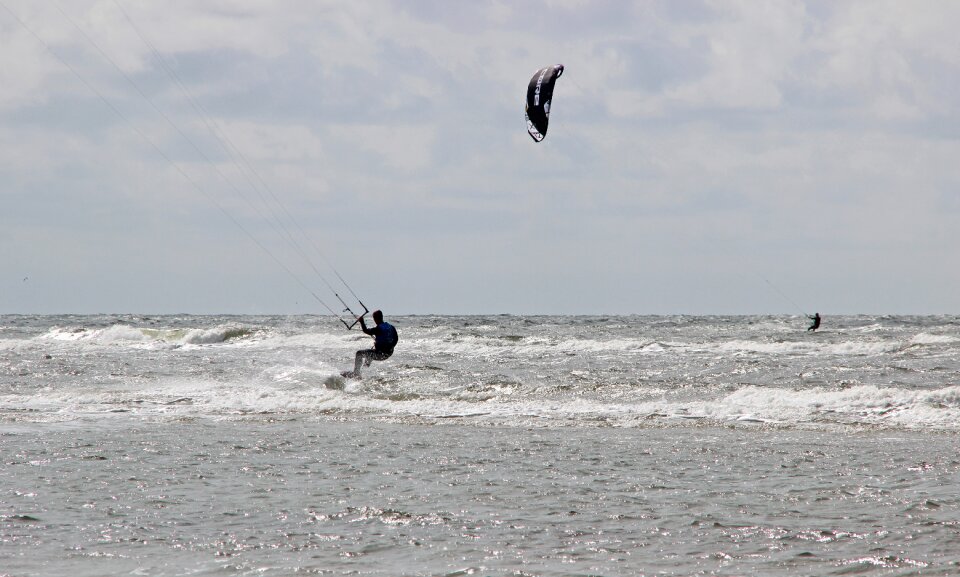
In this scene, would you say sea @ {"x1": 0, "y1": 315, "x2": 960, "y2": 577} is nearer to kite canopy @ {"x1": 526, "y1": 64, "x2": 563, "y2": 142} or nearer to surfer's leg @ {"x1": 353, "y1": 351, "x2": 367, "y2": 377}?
surfer's leg @ {"x1": 353, "y1": 351, "x2": 367, "y2": 377}

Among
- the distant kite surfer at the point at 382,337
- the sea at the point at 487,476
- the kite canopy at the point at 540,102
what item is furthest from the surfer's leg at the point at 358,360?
the kite canopy at the point at 540,102

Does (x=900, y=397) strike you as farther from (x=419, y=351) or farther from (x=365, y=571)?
(x=419, y=351)

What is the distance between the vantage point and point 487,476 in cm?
858

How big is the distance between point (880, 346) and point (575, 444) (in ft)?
79.1

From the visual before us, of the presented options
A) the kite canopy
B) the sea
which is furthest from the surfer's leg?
the kite canopy

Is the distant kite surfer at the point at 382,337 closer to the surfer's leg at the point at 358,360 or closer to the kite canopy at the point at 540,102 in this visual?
the surfer's leg at the point at 358,360

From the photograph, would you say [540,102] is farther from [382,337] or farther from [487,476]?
[487,476]

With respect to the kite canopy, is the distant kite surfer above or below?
below

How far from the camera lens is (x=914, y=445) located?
10.4m

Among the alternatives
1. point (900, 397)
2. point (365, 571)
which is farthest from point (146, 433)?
point (900, 397)

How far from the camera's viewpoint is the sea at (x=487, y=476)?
19.2 feet

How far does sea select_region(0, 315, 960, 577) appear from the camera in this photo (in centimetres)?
584

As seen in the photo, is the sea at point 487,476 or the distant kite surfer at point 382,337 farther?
the distant kite surfer at point 382,337

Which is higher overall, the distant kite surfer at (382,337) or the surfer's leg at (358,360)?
the distant kite surfer at (382,337)
